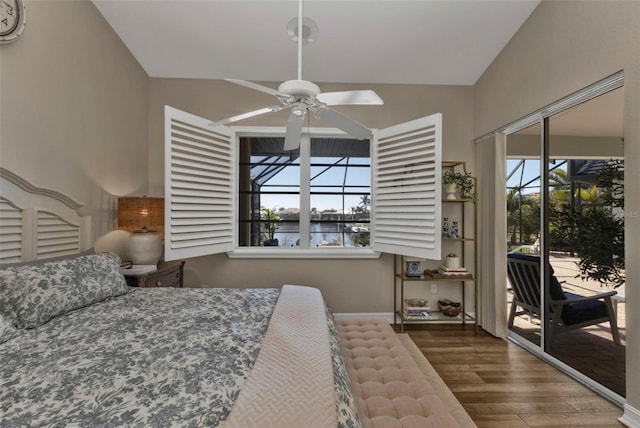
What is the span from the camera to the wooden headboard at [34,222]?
1.70 metres

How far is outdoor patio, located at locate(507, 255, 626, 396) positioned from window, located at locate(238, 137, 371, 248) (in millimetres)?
1904

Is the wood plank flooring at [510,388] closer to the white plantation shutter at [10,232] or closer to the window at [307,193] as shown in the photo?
the window at [307,193]

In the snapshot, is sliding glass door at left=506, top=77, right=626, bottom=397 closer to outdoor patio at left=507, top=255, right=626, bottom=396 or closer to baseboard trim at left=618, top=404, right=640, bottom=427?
outdoor patio at left=507, top=255, right=626, bottom=396

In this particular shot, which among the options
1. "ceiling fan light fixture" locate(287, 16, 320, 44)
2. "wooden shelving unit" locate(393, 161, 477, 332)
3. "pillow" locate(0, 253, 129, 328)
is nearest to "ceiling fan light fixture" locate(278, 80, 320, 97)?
"ceiling fan light fixture" locate(287, 16, 320, 44)

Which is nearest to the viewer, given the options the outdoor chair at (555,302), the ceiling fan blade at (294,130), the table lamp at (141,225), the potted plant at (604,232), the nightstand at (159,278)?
the ceiling fan blade at (294,130)

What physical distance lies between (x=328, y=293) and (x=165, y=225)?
194 cm

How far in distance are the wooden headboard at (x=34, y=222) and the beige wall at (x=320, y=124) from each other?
4.23 ft

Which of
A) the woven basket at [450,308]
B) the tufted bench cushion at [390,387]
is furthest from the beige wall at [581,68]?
the woven basket at [450,308]

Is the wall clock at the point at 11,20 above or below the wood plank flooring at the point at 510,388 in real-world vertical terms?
above

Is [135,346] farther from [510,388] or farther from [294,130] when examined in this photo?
[510,388]

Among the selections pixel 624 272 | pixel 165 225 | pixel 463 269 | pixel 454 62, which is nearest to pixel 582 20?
pixel 454 62

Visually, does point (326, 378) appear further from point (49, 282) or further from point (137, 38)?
point (137, 38)

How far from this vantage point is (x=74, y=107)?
2.28 meters

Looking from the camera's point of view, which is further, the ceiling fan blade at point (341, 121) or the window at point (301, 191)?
the window at point (301, 191)
